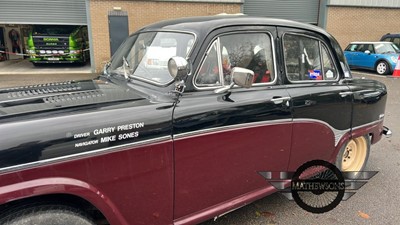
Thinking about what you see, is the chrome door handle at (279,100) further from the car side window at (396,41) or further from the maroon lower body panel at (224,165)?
the car side window at (396,41)

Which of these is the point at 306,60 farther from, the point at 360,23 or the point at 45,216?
the point at 360,23

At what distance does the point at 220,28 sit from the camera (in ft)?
8.64

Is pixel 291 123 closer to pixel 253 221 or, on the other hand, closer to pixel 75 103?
pixel 253 221

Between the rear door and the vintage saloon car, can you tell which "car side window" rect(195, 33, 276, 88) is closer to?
the vintage saloon car

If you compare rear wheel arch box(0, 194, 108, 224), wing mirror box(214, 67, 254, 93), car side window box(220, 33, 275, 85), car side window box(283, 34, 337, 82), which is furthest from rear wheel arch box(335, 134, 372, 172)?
rear wheel arch box(0, 194, 108, 224)

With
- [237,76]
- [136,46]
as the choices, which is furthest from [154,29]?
[237,76]

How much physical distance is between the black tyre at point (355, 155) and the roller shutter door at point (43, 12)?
42.6 feet

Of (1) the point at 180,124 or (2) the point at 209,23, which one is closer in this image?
(1) the point at 180,124

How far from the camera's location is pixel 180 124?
2.27 meters

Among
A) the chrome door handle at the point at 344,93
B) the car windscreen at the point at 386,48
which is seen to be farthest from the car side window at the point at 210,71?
the car windscreen at the point at 386,48

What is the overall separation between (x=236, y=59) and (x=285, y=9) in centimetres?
1540

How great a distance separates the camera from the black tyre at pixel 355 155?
396 cm

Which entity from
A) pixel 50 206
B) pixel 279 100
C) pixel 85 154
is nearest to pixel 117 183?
pixel 85 154

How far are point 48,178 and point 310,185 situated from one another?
9.03 feet
